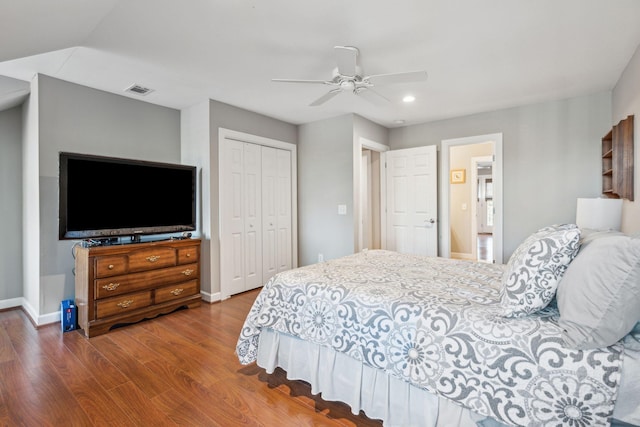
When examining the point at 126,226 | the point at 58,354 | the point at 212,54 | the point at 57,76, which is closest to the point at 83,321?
the point at 58,354

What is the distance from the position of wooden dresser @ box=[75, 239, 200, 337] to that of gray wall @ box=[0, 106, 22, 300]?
1219 millimetres

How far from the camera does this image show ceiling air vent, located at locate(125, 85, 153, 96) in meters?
3.29

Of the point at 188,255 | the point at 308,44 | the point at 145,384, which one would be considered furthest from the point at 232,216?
the point at 308,44

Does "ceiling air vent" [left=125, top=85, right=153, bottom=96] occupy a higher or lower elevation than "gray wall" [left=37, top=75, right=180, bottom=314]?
higher

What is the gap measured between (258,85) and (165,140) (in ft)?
5.07

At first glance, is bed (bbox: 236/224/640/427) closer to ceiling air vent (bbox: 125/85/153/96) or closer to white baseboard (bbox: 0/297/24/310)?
ceiling air vent (bbox: 125/85/153/96)

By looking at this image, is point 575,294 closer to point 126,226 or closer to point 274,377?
point 274,377

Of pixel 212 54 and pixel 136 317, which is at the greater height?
pixel 212 54

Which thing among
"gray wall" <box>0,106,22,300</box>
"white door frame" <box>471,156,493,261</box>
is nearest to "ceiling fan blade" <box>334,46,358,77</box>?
"gray wall" <box>0,106,22,300</box>

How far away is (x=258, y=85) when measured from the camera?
3.26 metres

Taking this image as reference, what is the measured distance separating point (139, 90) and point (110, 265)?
195cm

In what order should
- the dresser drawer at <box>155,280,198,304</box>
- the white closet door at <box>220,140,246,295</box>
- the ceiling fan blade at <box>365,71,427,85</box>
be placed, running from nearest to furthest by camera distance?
the ceiling fan blade at <box>365,71,427,85</box>
the dresser drawer at <box>155,280,198,304</box>
the white closet door at <box>220,140,246,295</box>

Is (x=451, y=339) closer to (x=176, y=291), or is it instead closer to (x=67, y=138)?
(x=176, y=291)

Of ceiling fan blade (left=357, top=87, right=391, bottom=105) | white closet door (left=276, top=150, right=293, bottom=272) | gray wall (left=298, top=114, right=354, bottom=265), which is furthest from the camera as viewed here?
white closet door (left=276, top=150, right=293, bottom=272)
